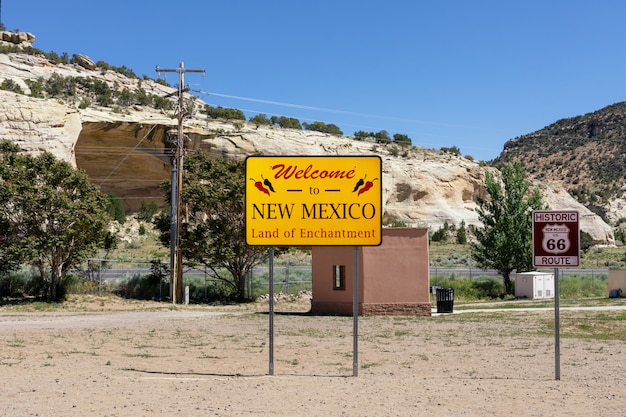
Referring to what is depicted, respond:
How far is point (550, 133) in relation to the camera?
140m

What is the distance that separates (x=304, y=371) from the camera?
12.8m

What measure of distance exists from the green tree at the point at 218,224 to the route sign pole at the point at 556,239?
76.8ft

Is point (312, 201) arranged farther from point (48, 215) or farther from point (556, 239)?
point (48, 215)

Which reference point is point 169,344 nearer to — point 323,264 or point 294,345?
point 294,345

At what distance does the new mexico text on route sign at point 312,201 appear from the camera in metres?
11.6

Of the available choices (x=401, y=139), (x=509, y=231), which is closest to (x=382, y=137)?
(x=401, y=139)

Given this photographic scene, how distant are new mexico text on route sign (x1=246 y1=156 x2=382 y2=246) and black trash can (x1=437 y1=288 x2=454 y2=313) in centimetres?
1736

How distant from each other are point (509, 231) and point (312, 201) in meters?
31.5

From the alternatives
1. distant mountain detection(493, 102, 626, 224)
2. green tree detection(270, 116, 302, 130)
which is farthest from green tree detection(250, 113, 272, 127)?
distant mountain detection(493, 102, 626, 224)

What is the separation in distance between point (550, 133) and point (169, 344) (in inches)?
5221

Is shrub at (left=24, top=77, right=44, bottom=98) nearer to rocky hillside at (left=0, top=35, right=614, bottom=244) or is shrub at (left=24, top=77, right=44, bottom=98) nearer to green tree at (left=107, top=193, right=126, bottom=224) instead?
rocky hillside at (left=0, top=35, right=614, bottom=244)

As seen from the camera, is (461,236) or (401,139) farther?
(401,139)

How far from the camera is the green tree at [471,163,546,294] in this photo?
134 ft

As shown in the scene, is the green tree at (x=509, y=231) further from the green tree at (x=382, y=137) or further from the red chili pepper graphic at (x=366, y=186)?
the green tree at (x=382, y=137)
